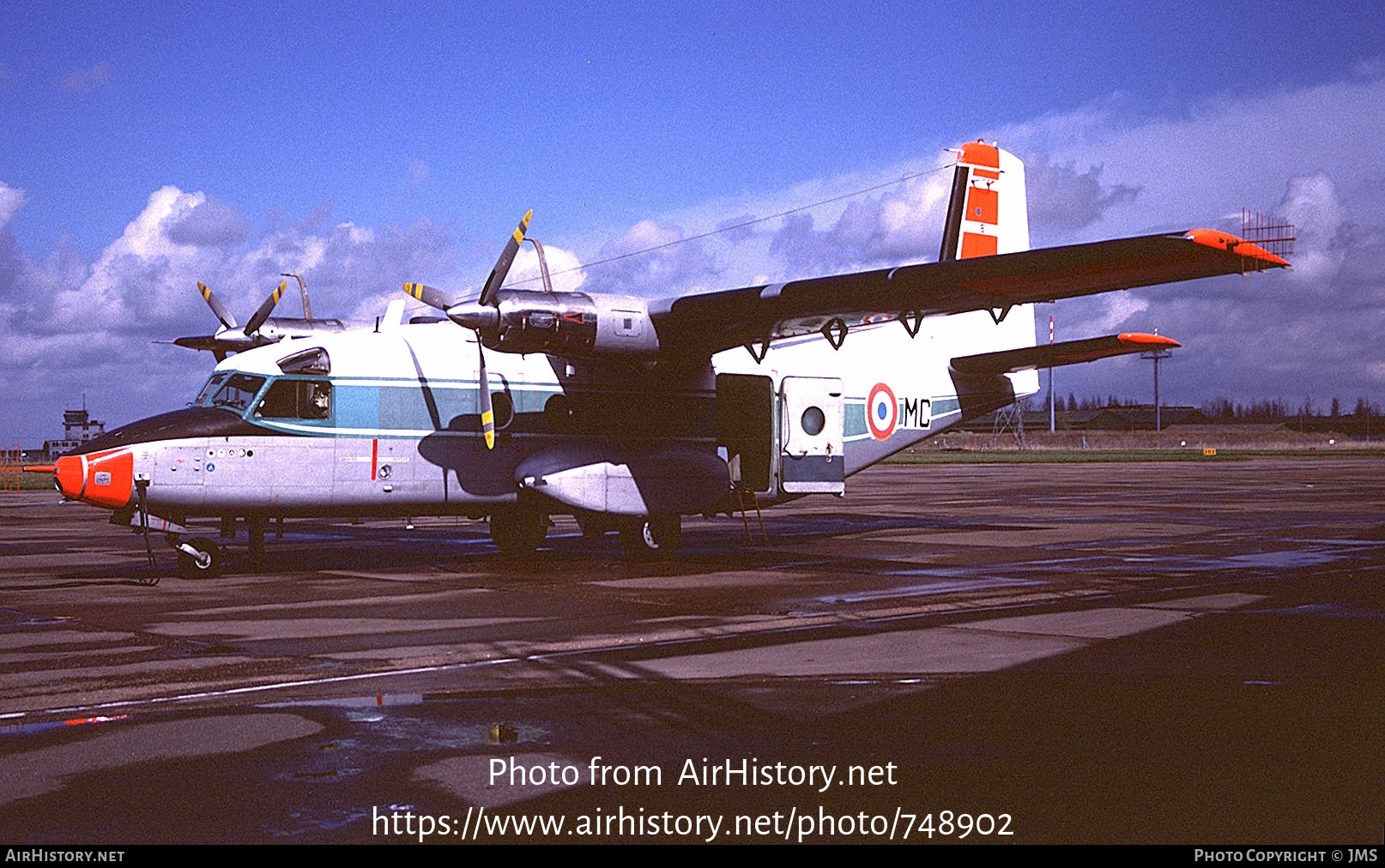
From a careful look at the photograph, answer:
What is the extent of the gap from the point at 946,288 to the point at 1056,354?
611cm

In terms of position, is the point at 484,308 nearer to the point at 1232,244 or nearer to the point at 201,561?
the point at 201,561

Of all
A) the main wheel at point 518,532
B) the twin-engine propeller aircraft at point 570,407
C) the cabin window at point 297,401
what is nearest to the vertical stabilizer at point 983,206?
the twin-engine propeller aircraft at point 570,407

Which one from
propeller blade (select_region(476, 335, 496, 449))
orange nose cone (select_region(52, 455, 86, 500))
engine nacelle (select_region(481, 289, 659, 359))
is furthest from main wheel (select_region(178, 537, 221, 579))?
engine nacelle (select_region(481, 289, 659, 359))

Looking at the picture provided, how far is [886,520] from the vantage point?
1142 inches

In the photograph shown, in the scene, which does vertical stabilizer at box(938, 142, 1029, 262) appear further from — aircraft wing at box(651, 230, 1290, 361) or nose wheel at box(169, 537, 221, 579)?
nose wheel at box(169, 537, 221, 579)

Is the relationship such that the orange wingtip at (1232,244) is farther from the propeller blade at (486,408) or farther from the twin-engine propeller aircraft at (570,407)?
the propeller blade at (486,408)

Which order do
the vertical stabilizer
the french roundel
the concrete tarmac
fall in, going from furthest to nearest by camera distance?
the vertical stabilizer < the french roundel < the concrete tarmac

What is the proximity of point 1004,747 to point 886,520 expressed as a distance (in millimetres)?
21832

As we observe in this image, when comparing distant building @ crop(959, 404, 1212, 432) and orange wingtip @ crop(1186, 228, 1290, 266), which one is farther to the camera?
distant building @ crop(959, 404, 1212, 432)

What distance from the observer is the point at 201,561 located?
58.2 feet

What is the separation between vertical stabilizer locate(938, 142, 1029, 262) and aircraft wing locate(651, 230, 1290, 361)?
201 inches

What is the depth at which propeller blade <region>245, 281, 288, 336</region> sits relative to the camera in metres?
21.9

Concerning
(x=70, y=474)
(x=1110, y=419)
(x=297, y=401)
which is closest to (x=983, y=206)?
(x=297, y=401)

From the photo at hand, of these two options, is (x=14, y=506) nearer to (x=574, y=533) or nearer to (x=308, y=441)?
(x=574, y=533)
